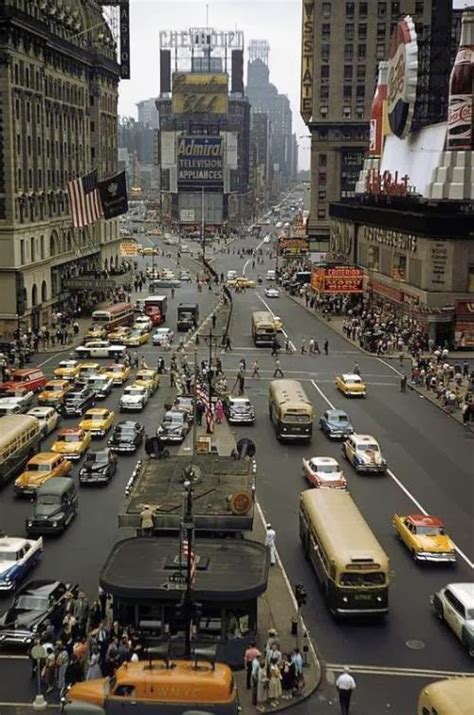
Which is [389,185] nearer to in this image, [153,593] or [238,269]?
[238,269]

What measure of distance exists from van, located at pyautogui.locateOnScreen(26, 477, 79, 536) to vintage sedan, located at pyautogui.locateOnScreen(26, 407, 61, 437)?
12.2 metres

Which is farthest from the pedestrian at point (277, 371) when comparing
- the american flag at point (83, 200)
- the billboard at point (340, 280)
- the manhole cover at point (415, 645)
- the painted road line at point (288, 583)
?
the manhole cover at point (415, 645)

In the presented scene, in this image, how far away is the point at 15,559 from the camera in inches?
1172

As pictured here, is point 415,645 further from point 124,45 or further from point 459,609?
point 124,45

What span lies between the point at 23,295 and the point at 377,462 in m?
43.4

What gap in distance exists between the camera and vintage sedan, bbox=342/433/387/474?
41.7 meters

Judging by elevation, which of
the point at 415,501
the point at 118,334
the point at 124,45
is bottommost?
the point at 415,501

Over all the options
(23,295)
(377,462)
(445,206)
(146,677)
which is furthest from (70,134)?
(146,677)

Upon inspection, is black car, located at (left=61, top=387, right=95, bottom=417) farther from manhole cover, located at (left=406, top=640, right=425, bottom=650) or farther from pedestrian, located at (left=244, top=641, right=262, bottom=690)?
pedestrian, located at (left=244, top=641, right=262, bottom=690)

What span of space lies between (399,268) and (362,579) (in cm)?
6247

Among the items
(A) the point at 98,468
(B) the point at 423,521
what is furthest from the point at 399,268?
(B) the point at 423,521

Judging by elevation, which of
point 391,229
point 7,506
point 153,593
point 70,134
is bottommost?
point 7,506

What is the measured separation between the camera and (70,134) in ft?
324

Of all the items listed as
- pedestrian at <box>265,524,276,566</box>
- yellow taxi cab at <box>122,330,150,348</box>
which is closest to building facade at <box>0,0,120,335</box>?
yellow taxi cab at <box>122,330,150,348</box>
